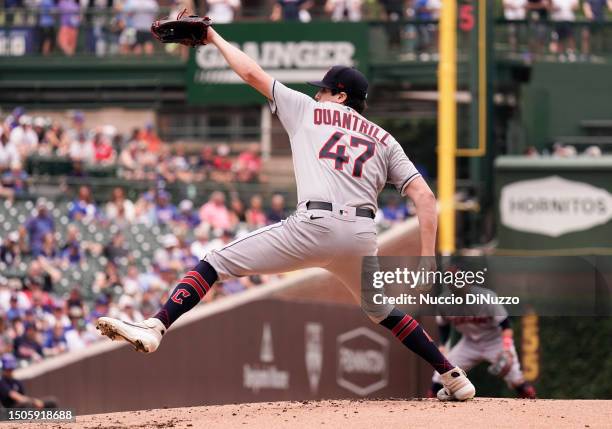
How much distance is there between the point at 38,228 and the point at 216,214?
89.3 inches

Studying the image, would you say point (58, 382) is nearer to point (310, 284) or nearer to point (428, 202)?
point (310, 284)

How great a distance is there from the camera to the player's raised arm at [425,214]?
279 inches

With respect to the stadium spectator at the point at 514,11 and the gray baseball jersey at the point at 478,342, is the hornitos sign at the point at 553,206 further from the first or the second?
the gray baseball jersey at the point at 478,342

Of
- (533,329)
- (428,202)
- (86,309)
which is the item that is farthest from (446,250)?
(428,202)

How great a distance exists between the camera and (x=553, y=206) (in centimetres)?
1608

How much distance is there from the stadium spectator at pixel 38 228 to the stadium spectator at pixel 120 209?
98cm

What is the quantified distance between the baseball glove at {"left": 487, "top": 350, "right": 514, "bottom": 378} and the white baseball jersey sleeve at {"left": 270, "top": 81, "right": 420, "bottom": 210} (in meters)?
3.82

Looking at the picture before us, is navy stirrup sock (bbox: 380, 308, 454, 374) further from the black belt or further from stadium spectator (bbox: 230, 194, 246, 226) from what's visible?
stadium spectator (bbox: 230, 194, 246, 226)

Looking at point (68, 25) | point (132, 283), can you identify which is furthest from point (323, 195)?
point (68, 25)

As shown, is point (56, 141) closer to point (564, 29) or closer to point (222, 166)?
point (222, 166)

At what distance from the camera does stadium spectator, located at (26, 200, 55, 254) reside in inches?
674

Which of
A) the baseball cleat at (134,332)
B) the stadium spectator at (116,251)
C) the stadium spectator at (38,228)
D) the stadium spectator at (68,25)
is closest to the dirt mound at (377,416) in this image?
the baseball cleat at (134,332)

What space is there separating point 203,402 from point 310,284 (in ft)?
5.99

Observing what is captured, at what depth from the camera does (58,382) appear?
Result: 14727 millimetres
